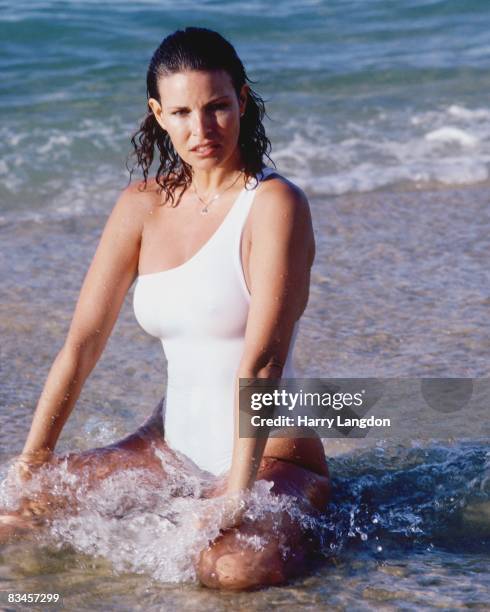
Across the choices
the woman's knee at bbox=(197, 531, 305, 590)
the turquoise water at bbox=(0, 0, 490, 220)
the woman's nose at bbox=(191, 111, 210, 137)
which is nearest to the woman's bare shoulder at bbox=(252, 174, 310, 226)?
the woman's nose at bbox=(191, 111, 210, 137)

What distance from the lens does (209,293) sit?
10.5 ft

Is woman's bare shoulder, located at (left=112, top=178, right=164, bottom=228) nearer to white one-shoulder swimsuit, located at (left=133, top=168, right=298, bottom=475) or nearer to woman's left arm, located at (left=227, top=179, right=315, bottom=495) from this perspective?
white one-shoulder swimsuit, located at (left=133, top=168, right=298, bottom=475)

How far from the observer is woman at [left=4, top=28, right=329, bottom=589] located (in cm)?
306

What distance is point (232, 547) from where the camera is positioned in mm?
2963

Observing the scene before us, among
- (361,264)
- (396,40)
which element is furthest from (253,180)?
(396,40)

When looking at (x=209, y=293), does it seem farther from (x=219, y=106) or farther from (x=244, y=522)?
(x=244, y=522)

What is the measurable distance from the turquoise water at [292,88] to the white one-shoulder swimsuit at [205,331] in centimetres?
383

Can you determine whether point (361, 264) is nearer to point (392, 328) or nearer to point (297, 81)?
point (392, 328)

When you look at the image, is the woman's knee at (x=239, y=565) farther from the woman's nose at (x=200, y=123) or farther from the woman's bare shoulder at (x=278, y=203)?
the woman's nose at (x=200, y=123)

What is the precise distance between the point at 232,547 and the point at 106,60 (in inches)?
346

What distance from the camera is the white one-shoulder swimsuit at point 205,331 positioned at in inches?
126

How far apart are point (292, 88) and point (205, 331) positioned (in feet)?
23.7

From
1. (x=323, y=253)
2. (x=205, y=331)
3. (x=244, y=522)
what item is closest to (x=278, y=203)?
(x=205, y=331)

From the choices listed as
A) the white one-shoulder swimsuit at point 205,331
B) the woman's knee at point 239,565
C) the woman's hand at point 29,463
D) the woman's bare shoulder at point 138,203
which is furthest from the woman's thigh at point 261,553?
the woman's bare shoulder at point 138,203
